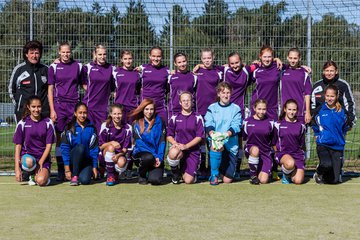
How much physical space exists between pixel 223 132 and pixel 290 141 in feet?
2.87

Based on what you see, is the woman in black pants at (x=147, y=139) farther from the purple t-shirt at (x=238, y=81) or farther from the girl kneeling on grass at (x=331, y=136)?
the girl kneeling on grass at (x=331, y=136)

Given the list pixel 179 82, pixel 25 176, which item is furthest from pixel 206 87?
pixel 25 176

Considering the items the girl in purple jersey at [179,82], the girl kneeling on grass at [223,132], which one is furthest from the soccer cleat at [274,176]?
the girl in purple jersey at [179,82]

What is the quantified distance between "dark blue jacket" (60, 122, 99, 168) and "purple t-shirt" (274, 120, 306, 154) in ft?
7.81

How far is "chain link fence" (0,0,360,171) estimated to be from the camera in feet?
28.7

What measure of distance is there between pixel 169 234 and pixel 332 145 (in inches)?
137

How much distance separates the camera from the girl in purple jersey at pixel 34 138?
6781 mm

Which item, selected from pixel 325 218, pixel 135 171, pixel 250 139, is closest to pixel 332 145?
pixel 250 139

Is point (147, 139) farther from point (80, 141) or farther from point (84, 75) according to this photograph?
→ point (84, 75)

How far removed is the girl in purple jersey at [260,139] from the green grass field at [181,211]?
283mm

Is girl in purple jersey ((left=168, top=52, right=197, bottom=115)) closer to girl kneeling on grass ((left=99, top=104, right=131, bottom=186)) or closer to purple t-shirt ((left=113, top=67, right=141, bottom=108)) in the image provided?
purple t-shirt ((left=113, top=67, right=141, bottom=108))

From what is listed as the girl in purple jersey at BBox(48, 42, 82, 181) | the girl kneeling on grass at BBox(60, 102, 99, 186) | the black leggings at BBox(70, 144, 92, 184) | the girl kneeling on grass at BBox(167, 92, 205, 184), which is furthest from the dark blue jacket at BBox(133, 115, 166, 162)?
the girl in purple jersey at BBox(48, 42, 82, 181)

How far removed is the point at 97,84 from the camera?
7.32m

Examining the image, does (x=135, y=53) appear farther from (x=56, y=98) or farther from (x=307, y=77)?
(x=307, y=77)
